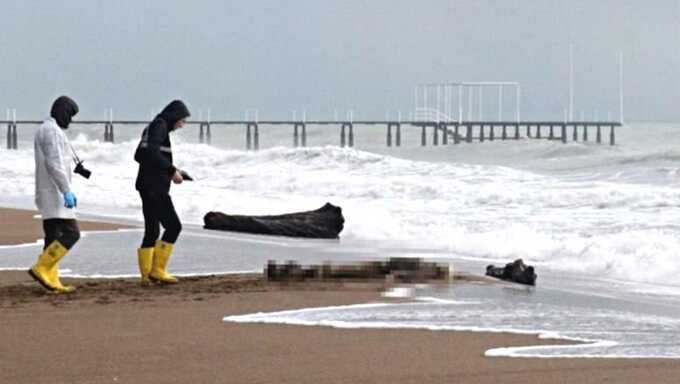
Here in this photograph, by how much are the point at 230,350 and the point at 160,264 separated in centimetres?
323

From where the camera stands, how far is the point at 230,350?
598 centimetres

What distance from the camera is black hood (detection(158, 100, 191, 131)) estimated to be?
9.10m

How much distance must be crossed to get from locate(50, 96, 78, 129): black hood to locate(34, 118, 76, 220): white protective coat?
37mm

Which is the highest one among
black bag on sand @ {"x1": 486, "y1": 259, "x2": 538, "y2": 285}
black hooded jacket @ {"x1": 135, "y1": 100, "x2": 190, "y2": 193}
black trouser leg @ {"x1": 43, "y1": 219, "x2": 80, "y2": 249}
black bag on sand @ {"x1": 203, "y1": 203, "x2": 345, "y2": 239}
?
black hooded jacket @ {"x1": 135, "y1": 100, "x2": 190, "y2": 193}

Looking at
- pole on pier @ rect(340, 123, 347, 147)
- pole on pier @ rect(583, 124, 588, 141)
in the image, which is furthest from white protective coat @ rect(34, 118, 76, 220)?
pole on pier @ rect(583, 124, 588, 141)

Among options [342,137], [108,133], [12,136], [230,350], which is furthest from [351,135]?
[230,350]

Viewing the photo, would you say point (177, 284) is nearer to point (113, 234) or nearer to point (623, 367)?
point (623, 367)

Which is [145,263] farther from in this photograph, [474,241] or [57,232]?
[474,241]

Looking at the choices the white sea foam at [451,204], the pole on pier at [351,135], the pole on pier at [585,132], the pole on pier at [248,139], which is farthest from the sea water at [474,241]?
the pole on pier at [585,132]

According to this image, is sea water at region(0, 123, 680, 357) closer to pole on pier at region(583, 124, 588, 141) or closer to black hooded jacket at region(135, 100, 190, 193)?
black hooded jacket at region(135, 100, 190, 193)

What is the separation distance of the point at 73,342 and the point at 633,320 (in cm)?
310

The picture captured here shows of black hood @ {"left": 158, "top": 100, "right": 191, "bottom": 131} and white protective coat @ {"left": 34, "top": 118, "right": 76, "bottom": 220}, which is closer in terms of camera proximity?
white protective coat @ {"left": 34, "top": 118, "right": 76, "bottom": 220}

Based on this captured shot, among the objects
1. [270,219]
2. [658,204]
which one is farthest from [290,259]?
[658,204]

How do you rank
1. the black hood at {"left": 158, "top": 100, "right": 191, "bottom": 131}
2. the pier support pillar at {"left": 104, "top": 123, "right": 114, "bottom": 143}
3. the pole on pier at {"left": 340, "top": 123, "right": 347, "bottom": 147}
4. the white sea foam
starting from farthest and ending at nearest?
1. the pole on pier at {"left": 340, "top": 123, "right": 347, "bottom": 147}
2. the pier support pillar at {"left": 104, "top": 123, "right": 114, "bottom": 143}
3. the white sea foam
4. the black hood at {"left": 158, "top": 100, "right": 191, "bottom": 131}
